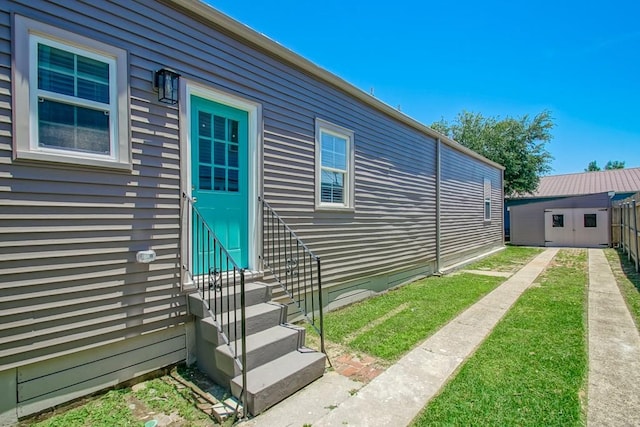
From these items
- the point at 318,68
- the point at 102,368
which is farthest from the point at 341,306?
the point at 318,68

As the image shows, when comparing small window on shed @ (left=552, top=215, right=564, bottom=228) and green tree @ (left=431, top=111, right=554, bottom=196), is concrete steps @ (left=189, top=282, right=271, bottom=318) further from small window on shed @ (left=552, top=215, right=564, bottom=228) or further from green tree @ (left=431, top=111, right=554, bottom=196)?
green tree @ (left=431, top=111, right=554, bottom=196)

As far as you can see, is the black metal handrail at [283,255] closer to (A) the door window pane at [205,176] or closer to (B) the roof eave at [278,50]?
(A) the door window pane at [205,176]

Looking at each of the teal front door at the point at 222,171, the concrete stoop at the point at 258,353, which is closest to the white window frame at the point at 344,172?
the teal front door at the point at 222,171

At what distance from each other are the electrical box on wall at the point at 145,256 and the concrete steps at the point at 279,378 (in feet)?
4.51

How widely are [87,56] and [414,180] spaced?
680 cm

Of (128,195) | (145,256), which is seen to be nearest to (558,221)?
(145,256)

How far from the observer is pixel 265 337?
304 cm

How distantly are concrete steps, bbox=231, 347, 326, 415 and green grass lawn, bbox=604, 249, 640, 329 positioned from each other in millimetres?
4811

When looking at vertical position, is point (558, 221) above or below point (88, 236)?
below

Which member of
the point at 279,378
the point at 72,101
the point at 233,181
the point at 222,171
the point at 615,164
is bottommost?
the point at 279,378

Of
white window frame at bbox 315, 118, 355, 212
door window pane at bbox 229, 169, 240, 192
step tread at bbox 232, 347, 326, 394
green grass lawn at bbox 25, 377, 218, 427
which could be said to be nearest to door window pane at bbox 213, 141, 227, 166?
door window pane at bbox 229, 169, 240, 192

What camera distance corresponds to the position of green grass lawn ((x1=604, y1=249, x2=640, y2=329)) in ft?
17.1

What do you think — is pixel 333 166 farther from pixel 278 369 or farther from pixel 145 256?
pixel 278 369

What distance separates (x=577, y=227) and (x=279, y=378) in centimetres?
1938
